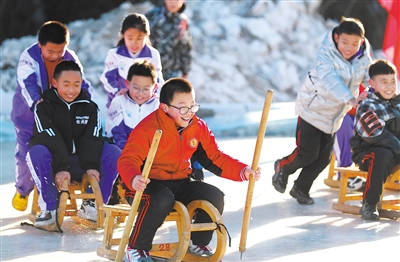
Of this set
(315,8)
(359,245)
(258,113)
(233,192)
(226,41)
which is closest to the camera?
(359,245)

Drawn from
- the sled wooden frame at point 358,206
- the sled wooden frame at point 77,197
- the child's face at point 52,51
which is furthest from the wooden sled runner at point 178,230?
the sled wooden frame at point 358,206

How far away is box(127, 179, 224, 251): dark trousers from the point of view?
179 inches

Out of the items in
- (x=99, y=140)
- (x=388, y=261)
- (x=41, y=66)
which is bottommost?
(x=388, y=261)

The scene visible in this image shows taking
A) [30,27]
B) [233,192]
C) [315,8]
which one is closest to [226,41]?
[315,8]

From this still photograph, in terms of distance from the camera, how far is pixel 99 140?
19.9 feet

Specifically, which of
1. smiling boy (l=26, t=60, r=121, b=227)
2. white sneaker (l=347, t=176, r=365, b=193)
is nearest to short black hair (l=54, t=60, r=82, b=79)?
smiling boy (l=26, t=60, r=121, b=227)

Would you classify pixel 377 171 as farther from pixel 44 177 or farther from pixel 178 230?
pixel 44 177

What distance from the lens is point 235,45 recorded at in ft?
50.6

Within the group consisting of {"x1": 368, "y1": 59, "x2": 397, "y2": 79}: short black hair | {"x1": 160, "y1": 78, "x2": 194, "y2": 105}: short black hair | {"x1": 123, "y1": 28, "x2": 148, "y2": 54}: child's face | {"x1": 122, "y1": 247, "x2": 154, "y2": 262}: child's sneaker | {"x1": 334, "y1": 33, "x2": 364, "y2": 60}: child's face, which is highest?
{"x1": 123, "y1": 28, "x2": 148, "y2": 54}: child's face

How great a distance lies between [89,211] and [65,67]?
0.99 metres

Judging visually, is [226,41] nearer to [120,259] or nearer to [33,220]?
[33,220]

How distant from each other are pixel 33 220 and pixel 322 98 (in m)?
2.43

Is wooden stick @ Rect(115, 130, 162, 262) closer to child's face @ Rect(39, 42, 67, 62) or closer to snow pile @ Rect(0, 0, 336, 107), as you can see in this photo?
child's face @ Rect(39, 42, 67, 62)

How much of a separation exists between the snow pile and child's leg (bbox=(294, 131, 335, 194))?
6649 mm
